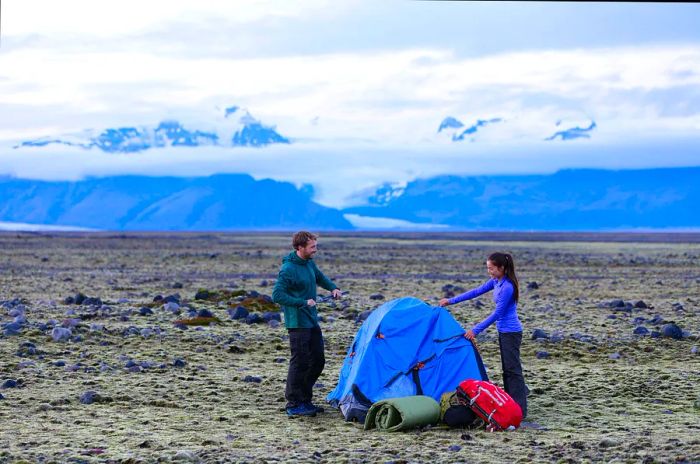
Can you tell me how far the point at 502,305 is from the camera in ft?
36.3

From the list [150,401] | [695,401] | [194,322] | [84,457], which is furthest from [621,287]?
[84,457]

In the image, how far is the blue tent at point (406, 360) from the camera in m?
11.2

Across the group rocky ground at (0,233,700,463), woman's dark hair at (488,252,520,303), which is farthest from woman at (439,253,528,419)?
rocky ground at (0,233,700,463)

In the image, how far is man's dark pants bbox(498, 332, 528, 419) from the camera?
36.3 ft

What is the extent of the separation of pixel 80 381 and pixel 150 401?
155 centimetres

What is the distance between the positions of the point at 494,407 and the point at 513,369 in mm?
893

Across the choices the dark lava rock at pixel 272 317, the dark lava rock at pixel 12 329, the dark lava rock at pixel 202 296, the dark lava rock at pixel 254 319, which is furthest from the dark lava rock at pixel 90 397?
the dark lava rock at pixel 202 296

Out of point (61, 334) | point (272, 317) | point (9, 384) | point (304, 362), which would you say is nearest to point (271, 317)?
point (272, 317)

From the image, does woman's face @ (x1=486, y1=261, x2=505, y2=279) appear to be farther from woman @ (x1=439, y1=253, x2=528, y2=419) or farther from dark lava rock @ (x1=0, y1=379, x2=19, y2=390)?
dark lava rock @ (x1=0, y1=379, x2=19, y2=390)

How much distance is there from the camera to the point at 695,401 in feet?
38.3

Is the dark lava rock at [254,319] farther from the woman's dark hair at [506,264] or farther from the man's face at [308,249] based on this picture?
the woman's dark hair at [506,264]

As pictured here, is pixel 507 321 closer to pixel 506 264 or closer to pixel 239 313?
pixel 506 264

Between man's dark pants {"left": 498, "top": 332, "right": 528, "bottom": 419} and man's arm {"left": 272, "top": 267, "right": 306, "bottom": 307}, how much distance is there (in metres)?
2.24

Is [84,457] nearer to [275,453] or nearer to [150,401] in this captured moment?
[275,453]
